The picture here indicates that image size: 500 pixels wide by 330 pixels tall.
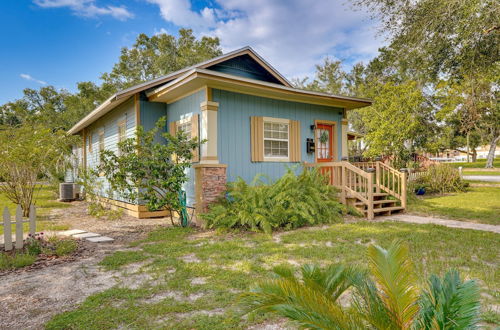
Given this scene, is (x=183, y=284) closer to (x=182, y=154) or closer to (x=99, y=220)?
(x=182, y=154)

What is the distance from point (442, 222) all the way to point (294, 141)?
4070 mm

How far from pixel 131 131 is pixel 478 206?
34.2 ft

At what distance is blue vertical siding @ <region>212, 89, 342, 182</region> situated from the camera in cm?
738

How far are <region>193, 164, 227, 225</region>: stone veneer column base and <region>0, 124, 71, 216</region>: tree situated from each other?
14.6ft

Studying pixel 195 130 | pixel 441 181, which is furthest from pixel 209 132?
pixel 441 181

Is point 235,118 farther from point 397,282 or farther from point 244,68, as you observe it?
point 397,282

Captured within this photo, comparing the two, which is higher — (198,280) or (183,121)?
(183,121)

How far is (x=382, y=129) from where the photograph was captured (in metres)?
18.0

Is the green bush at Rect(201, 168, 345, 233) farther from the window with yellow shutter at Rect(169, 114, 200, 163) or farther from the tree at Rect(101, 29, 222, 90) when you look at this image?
the tree at Rect(101, 29, 222, 90)

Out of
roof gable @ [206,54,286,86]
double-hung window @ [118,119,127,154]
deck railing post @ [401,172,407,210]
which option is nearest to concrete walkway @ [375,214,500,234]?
deck railing post @ [401,172,407,210]

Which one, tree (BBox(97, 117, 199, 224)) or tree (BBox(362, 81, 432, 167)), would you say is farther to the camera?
tree (BBox(362, 81, 432, 167))

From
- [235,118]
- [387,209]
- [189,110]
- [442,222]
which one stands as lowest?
[442,222]

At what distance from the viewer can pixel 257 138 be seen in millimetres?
7902

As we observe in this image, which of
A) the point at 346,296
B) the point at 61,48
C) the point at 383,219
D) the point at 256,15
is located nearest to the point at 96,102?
the point at 61,48
